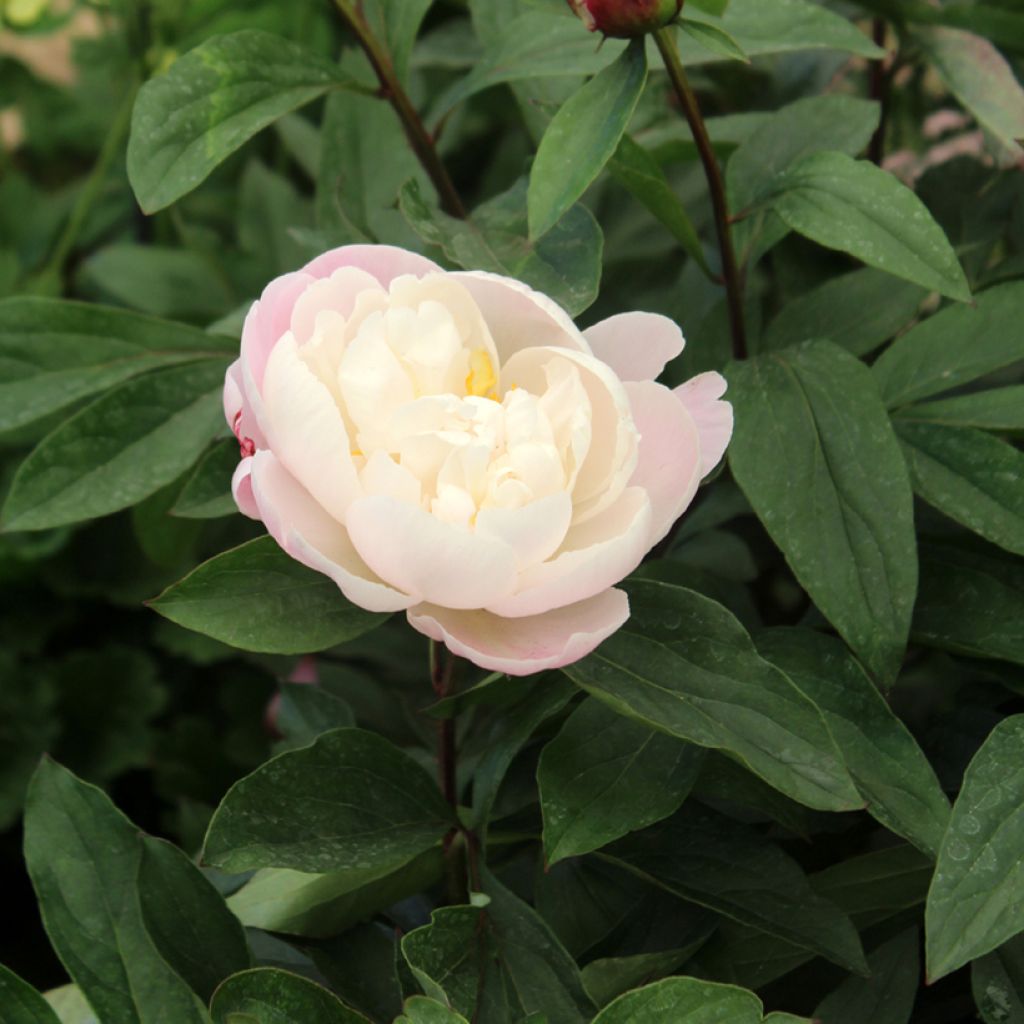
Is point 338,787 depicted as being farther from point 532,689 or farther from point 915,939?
point 915,939

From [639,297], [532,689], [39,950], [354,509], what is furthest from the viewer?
[39,950]

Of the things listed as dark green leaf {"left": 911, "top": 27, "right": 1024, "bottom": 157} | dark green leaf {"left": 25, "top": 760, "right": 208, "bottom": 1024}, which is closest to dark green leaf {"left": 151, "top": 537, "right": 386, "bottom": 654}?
dark green leaf {"left": 25, "top": 760, "right": 208, "bottom": 1024}

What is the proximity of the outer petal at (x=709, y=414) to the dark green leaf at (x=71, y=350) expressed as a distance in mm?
249

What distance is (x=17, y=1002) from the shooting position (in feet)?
1.36

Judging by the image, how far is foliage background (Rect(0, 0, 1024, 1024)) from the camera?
0.41 meters

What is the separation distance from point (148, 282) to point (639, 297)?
31 centimetres

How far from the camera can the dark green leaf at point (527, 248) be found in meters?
0.44

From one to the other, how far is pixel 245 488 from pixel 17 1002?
0.60 feet

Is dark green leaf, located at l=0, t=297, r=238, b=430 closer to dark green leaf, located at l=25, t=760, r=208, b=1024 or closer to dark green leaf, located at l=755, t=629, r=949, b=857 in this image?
dark green leaf, located at l=25, t=760, r=208, b=1024

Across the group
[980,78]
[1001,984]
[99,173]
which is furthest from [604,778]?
[99,173]

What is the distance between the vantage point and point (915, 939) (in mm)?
472

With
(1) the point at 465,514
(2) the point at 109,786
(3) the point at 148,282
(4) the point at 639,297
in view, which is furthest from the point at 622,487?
(2) the point at 109,786

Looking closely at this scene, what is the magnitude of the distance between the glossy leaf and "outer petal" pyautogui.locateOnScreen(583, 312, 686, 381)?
4 cm

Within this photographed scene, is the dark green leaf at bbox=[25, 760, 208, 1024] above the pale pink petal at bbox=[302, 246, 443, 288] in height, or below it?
below
